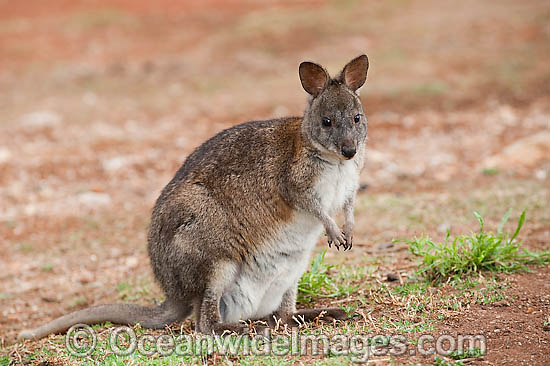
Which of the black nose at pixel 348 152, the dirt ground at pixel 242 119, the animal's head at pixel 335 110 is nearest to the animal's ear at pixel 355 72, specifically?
the animal's head at pixel 335 110

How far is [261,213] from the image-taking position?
180 inches

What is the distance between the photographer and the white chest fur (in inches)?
180

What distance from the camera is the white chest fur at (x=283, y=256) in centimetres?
457

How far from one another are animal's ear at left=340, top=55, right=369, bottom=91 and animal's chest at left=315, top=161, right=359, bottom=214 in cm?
53

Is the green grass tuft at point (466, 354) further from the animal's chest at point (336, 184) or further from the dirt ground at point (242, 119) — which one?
the animal's chest at point (336, 184)

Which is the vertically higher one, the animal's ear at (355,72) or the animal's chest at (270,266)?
the animal's ear at (355,72)

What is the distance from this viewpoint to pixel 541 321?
411cm

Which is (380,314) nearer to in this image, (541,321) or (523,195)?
(541,321)

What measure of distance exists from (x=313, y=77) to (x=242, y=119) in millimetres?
6188

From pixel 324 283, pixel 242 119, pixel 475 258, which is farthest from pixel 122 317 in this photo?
pixel 242 119

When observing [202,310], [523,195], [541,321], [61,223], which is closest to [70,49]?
[61,223]

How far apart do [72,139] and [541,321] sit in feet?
26.1

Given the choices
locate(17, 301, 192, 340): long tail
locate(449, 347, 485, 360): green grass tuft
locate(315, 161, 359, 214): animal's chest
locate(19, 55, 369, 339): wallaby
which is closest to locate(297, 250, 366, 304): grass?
locate(19, 55, 369, 339): wallaby

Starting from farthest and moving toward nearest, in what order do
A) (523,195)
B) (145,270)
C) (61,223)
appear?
(61,223), (523,195), (145,270)
